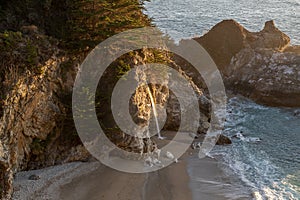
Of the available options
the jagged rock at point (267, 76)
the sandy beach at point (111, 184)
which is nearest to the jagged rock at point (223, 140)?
the sandy beach at point (111, 184)

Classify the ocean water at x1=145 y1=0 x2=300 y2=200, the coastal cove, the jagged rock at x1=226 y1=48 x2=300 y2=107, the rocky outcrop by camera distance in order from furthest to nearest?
the rocky outcrop
the jagged rock at x1=226 y1=48 x2=300 y2=107
the ocean water at x1=145 y1=0 x2=300 y2=200
the coastal cove

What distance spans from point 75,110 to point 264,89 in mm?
15262

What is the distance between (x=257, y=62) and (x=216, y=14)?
16.6 metres

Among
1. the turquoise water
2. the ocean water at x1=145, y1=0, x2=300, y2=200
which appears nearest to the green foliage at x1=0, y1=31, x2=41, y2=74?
the ocean water at x1=145, y1=0, x2=300, y2=200

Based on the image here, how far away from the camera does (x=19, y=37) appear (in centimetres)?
1327

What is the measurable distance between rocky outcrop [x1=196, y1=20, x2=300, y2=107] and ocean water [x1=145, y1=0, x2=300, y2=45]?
5.10m

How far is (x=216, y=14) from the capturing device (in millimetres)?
41969

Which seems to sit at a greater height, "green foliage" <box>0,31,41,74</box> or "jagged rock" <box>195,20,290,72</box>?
"jagged rock" <box>195,20,290,72</box>

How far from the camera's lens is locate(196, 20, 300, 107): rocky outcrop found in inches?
968

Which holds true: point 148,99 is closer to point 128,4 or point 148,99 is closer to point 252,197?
point 128,4

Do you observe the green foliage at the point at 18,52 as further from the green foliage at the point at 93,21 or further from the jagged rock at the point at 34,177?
the jagged rock at the point at 34,177

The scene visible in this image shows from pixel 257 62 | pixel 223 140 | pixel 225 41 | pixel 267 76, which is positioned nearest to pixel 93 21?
pixel 223 140

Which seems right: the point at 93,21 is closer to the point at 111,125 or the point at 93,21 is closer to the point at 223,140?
the point at 111,125

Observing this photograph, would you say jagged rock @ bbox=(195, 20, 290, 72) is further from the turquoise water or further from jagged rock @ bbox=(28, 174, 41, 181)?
jagged rock @ bbox=(28, 174, 41, 181)
